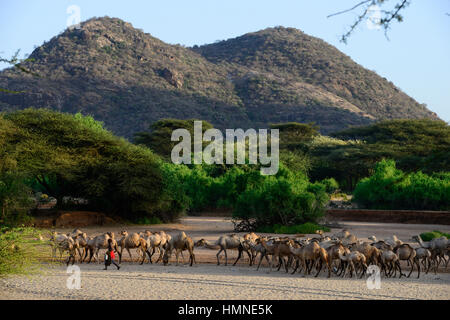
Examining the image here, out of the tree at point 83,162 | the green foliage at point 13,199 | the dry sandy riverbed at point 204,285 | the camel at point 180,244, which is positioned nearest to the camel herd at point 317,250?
the camel at point 180,244

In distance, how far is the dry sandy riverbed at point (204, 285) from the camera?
37.6ft

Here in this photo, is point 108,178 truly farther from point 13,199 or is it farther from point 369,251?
point 369,251

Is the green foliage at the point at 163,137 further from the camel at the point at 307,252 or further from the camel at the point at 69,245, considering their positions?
the camel at the point at 307,252

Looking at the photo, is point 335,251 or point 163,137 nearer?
point 335,251

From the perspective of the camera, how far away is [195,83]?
116438 millimetres

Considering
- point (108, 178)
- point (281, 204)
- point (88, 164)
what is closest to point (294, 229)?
point (281, 204)

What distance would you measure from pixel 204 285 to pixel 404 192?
27611 mm

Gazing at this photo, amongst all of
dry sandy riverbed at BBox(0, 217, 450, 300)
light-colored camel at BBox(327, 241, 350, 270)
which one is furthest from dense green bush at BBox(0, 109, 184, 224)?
light-colored camel at BBox(327, 241, 350, 270)

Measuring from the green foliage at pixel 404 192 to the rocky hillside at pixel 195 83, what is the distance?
5932cm

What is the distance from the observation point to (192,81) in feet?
383

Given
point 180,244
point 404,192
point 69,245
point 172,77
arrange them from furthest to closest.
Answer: point 172,77 → point 404,192 → point 180,244 → point 69,245

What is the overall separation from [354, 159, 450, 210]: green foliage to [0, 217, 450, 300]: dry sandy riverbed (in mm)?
22637
